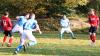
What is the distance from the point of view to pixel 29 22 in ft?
65.4

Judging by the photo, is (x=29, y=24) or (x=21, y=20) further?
(x=21, y=20)

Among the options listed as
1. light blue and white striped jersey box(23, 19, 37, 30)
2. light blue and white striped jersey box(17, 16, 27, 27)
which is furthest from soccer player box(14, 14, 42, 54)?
light blue and white striped jersey box(17, 16, 27, 27)

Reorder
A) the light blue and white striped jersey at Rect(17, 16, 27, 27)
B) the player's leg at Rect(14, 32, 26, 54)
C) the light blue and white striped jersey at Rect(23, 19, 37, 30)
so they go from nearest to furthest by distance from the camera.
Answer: the light blue and white striped jersey at Rect(23, 19, 37, 30) < the player's leg at Rect(14, 32, 26, 54) < the light blue and white striped jersey at Rect(17, 16, 27, 27)

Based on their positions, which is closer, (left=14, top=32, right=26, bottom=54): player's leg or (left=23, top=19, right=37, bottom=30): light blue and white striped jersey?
(left=23, top=19, right=37, bottom=30): light blue and white striped jersey

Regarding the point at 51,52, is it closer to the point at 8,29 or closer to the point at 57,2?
the point at 8,29

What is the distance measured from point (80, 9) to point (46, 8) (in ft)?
21.1

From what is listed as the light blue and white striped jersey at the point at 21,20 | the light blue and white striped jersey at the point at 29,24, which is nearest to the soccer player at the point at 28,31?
the light blue and white striped jersey at the point at 29,24

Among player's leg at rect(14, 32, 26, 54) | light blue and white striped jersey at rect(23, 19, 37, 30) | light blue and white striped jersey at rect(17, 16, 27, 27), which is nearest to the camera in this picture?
light blue and white striped jersey at rect(23, 19, 37, 30)

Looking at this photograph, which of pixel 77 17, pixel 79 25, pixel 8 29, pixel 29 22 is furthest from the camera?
pixel 77 17

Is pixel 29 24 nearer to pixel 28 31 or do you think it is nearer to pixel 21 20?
pixel 28 31

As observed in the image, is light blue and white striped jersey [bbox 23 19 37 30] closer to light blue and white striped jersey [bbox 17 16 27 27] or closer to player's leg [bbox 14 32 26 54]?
player's leg [bbox 14 32 26 54]

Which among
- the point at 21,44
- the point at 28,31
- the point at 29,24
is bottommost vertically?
the point at 21,44

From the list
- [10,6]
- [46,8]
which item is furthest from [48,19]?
[10,6]

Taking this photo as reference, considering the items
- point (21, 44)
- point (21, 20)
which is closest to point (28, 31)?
point (21, 44)
